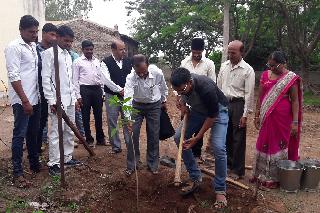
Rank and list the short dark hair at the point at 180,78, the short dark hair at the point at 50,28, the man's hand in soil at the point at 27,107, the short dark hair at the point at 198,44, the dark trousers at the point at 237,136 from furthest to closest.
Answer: the short dark hair at the point at 198,44, the short dark hair at the point at 50,28, the dark trousers at the point at 237,136, the man's hand in soil at the point at 27,107, the short dark hair at the point at 180,78

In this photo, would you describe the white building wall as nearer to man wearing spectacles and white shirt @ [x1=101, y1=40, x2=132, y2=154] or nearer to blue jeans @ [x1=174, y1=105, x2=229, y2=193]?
man wearing spectacles and white shirt @ [x1=101, y1=40, x2=132, y2=154]

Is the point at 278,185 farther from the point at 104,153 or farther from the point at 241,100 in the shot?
the point at 104,153

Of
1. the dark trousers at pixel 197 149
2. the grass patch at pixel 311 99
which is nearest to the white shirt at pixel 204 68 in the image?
the dark trousers at pixel 197 149

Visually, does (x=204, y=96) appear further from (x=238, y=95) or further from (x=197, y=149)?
(x=197, y=149)

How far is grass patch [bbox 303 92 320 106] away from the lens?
14.0 meters

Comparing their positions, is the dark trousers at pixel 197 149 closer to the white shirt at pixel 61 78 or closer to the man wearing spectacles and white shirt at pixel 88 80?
the man wearing spectacles and white shirt at pixel 88 80

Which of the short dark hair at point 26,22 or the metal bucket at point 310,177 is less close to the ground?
the short dark hair at point 26,22

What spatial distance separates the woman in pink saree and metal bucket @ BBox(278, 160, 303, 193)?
120mm

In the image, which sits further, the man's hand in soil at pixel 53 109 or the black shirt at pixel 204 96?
the man's hand in soil at pixel 53 109

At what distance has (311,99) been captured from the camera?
14.9 m

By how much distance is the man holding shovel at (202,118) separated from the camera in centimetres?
386

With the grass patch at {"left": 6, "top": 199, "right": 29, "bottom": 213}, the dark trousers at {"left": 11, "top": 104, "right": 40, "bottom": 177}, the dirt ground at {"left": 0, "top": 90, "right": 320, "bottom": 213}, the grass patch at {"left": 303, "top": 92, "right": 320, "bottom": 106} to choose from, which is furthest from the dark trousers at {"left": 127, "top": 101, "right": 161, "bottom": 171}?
the grass patch at {"left": 303, "top": 92, "right": 320, "bottom": 106}

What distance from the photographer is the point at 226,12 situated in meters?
14.0

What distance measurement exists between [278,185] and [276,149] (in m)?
0.50
